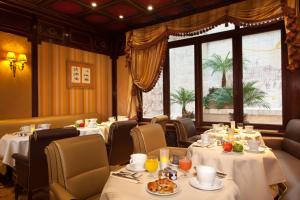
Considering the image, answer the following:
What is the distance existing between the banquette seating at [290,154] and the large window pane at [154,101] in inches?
96.4

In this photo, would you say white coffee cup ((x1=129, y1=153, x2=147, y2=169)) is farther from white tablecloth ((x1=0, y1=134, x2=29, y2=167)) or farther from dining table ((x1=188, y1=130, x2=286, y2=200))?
white tablecloth ((x1=0, y1=134, x2=29, y2=167))

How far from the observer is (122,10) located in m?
4.50

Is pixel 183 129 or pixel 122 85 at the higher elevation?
pixel 122 85

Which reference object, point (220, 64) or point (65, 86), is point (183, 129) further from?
point (65, 86)

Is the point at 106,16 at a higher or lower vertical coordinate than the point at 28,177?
higher

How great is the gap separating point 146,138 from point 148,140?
0.11 feet

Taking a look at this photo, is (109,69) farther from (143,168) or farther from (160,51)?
(143,168)

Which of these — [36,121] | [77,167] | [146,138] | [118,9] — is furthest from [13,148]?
[118,9]

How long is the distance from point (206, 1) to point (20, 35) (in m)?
3.58

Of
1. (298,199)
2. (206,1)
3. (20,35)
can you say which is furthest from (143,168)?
(20,35)

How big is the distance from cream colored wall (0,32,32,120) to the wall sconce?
0.18 feet

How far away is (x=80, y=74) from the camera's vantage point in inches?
203

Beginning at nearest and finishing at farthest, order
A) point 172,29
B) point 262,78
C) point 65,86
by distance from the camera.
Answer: point 262,78 < point 172,29 < point 65,86

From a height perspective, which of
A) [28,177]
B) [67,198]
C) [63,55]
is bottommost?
[28,177]
